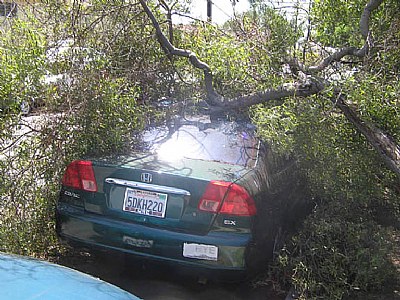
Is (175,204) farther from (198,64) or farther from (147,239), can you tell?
(198,64)

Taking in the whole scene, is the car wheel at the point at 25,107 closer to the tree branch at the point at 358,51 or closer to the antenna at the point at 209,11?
the antenna at the point at 209,11

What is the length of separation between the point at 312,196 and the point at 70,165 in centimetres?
217

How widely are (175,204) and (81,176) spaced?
859mm

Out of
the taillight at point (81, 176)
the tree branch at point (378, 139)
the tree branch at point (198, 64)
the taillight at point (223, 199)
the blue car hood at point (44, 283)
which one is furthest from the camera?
the tree branch at point (198, 64)

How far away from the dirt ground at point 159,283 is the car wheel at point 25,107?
1.38 m

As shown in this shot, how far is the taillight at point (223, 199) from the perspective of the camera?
3865 mm

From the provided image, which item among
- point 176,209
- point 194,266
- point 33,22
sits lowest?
point 194,266

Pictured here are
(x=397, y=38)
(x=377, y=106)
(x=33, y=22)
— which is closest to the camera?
(x=377, y=106)

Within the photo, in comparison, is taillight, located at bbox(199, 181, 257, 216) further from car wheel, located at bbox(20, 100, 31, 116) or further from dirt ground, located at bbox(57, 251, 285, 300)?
car wheel, located at bbox(20, 100, 31, 116)

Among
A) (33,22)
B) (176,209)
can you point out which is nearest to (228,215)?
(176,209)

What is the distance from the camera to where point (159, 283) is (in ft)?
14.3

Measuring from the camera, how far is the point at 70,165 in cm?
429

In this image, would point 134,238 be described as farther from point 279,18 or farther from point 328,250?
point 279,18

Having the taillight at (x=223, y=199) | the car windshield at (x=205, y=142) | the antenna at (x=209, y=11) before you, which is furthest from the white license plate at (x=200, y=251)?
the antenna at (x=209, y=11)
